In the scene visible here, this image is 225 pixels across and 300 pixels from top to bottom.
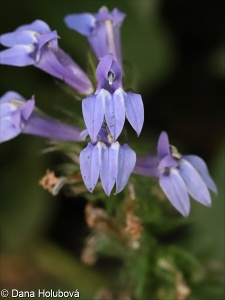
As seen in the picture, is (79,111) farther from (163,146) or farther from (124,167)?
(124,167)

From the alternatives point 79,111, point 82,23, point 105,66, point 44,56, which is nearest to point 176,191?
point 105,66

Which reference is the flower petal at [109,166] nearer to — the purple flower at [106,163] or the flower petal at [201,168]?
the purple flower at [106,163]

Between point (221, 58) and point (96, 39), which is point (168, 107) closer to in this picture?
point (221, 58)

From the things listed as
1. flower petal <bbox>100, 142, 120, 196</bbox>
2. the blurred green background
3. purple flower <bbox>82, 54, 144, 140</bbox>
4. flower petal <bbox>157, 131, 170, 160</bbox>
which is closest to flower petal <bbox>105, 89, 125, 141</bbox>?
purple flower <bbox>82, 54, 144, 140</bbox>

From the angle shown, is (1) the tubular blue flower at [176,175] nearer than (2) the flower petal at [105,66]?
No

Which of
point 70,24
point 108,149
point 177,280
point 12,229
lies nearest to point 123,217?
point 177,280

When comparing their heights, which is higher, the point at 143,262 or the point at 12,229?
the point at 143,262

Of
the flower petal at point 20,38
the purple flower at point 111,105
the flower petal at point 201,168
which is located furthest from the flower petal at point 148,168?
the flower petal at point 20,38
